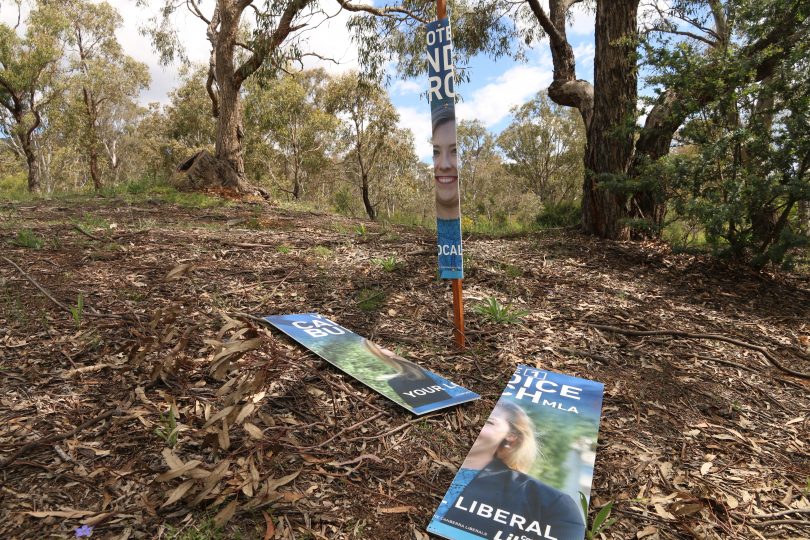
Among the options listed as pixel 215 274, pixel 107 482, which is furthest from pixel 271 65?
pixel 107 482

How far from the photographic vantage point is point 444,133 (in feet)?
7.29

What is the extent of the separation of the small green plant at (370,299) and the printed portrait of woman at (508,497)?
1310 mm

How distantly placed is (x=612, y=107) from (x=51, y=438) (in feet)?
17.8

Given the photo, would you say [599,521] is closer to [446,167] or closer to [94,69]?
[446,167]

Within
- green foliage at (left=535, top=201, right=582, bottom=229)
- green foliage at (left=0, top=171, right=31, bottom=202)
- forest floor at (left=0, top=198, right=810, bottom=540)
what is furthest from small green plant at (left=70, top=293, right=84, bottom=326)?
green foliage at (left=0, top=171, right=31, bottom=202)

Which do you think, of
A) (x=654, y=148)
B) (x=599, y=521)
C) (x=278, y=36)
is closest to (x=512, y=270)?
(x=654, y=148)

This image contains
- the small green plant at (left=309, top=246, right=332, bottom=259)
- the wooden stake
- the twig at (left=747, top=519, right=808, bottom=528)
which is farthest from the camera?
the small green plant at (left=309, top=246, right=332, bottom=259)

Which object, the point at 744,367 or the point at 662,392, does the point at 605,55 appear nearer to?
the point at 744,367

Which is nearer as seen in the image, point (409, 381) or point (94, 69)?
point (409, 381)

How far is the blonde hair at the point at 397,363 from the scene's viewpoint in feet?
7.24

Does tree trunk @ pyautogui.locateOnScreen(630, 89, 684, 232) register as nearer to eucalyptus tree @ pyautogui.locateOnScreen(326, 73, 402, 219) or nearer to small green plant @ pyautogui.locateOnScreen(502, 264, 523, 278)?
small green plant @ pyautogui.locateOnScreen(502, 264, 523, 278)

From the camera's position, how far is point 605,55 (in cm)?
494

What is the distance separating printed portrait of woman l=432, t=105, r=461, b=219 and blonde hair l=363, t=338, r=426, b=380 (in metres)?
0.80

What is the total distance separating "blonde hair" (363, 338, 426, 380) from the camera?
2.21 metres
